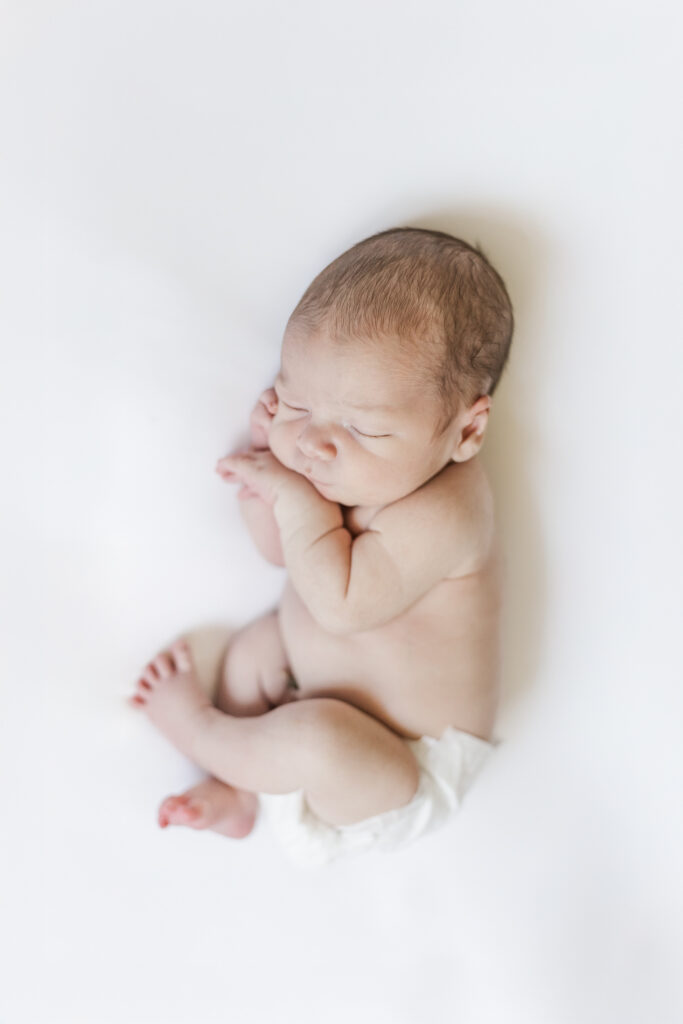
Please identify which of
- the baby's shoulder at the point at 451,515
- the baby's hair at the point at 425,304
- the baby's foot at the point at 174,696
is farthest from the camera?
the baby's foot at the point at 174,696

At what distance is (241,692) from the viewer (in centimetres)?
123

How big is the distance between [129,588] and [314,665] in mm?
281

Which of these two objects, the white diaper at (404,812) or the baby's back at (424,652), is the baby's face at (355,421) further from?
the white diaper at (404,812)

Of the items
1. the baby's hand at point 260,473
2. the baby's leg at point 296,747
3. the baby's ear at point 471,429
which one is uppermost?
the baby's ear at point 471,429

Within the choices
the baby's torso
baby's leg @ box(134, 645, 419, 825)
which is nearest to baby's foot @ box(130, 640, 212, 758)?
baby's leg @ box(134, 645, 419, 825)

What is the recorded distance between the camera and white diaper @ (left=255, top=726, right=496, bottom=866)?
1177mm

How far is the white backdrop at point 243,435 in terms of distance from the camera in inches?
37.3

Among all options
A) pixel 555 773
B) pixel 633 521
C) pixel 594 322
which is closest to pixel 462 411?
pixel 594 322

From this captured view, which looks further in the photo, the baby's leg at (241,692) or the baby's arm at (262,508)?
the baby's leg at (241,692)

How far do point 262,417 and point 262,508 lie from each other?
13 cm

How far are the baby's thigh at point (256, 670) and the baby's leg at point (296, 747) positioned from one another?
4cm

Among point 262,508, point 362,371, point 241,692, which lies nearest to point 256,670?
point 241,692

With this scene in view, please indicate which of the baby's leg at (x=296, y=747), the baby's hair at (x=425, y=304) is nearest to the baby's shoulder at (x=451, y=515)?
the baby's hair at (x=425, y=304)

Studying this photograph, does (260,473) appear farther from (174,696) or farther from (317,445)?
(174,696)
